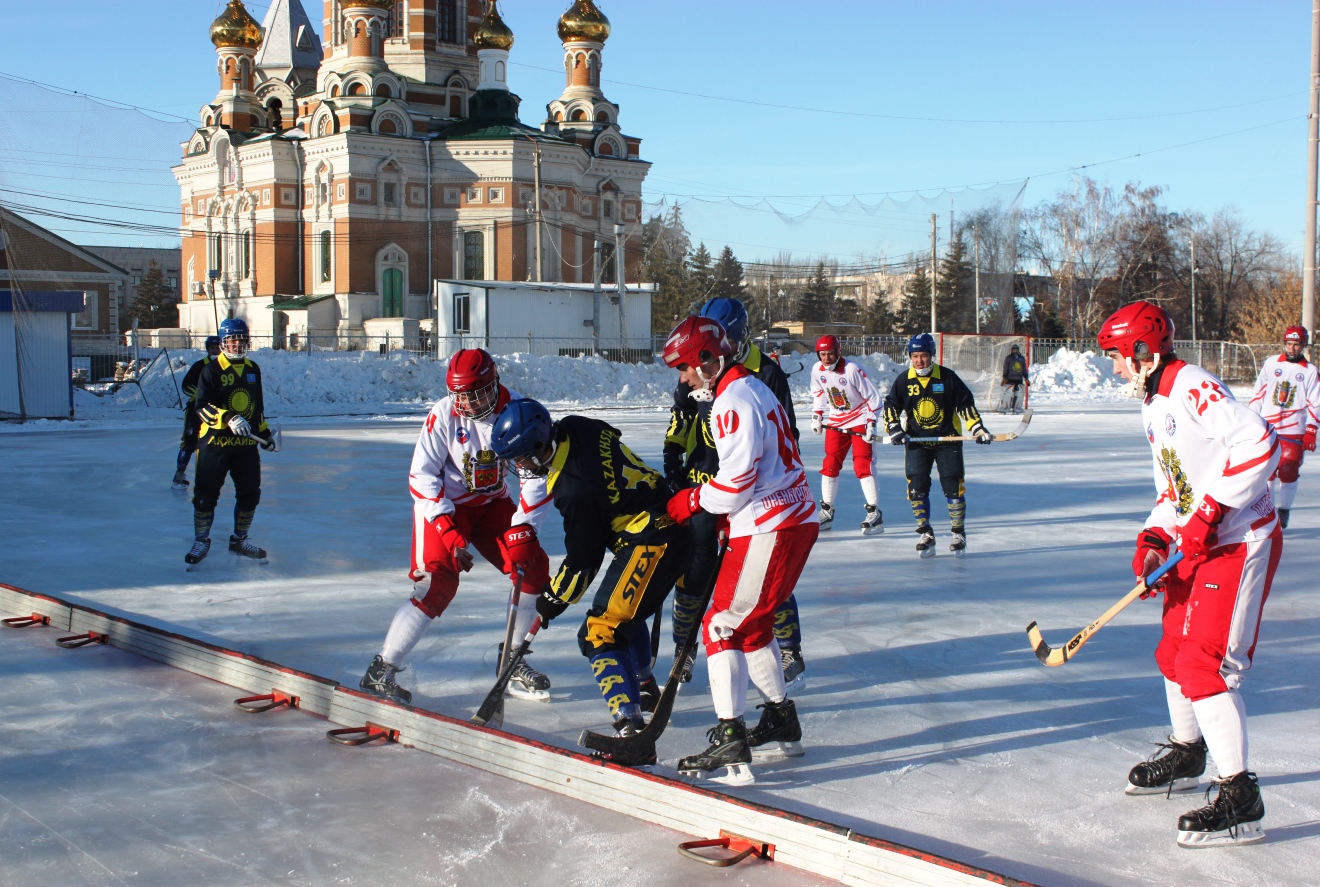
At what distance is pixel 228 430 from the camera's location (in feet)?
28.0

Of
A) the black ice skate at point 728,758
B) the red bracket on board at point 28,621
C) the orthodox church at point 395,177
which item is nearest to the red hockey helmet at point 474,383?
the black ice skate at point 728,758

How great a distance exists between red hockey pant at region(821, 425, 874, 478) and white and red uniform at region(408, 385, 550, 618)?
519cm

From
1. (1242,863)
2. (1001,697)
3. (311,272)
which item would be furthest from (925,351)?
(311,272)

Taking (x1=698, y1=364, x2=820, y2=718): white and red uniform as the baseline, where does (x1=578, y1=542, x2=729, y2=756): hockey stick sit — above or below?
below

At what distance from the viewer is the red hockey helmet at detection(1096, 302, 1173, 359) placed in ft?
13.4

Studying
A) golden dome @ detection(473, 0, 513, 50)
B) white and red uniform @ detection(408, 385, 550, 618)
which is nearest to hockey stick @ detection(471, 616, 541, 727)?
white and red uniform @ detection(408, 385, 550, 618)

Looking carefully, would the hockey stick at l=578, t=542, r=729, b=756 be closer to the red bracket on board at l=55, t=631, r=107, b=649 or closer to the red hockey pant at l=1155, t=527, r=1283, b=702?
the red hockey pant at l=1155, t=527, r=1283, b=702

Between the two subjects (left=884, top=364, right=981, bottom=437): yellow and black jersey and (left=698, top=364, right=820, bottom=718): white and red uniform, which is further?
(left=884, top=364, right=981, bottom=437): yellow and black jersey

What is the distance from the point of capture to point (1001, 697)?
213 inches

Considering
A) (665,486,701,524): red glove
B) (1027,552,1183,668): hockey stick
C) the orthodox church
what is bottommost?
(1027,552,1183,668): hockey stick

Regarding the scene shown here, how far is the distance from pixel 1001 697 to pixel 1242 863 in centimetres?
181

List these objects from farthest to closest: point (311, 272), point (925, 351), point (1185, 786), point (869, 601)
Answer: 1. point (311, 272)
2. point (925, 351)
3. point (869, 601)
4. point (1185, 786)

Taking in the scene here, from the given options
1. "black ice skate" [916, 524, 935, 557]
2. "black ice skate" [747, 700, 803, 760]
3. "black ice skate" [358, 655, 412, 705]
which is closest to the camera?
"black ice skate" [747, 700, 803, 760]

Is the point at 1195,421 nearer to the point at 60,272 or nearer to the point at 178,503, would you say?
the point at 178,503
